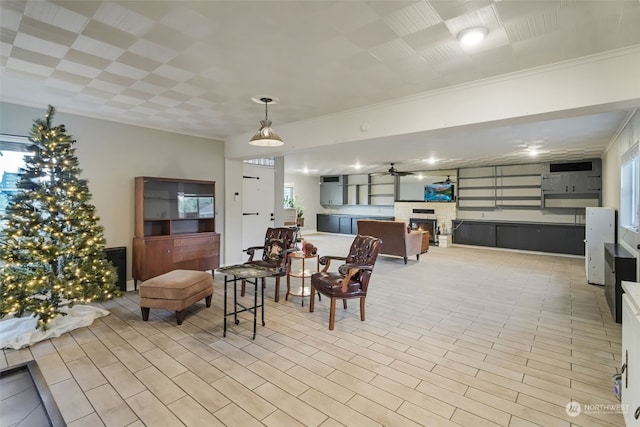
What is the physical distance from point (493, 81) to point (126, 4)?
10.7 ft

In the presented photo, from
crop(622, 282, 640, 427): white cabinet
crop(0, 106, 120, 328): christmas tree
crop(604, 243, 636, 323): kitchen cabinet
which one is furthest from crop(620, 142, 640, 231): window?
crop(0, 106, 120, 328): christmas tree

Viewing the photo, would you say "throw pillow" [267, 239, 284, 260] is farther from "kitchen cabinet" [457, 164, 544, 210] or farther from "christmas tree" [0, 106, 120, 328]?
"kitchen cabinet" [457, 164, 544, 210]

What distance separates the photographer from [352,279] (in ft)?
12.0

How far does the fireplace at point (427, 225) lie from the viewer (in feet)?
33.7

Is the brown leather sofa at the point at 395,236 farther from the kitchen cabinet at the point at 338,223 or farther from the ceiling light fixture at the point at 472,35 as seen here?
the kitchen cabinet at the point at 338,223

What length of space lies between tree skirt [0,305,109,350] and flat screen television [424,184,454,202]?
9.70 meters

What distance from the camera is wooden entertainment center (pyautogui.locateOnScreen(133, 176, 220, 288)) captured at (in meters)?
4.77

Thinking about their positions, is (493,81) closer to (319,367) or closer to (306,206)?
(319,367)

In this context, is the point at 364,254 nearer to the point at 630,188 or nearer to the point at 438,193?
the point at 630,188

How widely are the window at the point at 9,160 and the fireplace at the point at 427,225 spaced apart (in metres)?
9.46

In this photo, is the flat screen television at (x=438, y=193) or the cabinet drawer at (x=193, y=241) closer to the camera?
the cabinet drawer at (x=193, y=241)

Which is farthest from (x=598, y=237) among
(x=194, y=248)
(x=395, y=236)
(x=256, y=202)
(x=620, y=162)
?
(x=194, y=248)

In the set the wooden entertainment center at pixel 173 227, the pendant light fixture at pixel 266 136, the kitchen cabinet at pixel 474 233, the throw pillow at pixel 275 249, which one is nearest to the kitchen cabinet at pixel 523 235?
the kitchen cabinet at pixel 474 233

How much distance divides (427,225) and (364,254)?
24.0 ft
